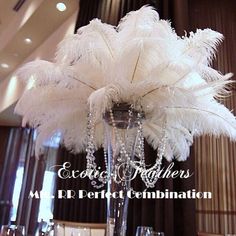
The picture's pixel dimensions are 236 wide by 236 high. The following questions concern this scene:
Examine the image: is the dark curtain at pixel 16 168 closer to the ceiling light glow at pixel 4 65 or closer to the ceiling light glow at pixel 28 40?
the ceiling light glow at pixel 4 65

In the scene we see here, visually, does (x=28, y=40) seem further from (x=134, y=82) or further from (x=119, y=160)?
(x=119, y=160)

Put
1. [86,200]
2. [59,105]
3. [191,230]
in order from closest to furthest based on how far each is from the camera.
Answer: [59,105]
[191,230]
[86,200]

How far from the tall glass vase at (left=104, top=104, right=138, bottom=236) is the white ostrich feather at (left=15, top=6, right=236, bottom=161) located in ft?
0.17

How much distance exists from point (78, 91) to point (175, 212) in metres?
1.33

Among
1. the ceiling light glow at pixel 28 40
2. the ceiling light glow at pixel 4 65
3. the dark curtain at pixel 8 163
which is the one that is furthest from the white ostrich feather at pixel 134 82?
the dark curtain at pixel 8 163

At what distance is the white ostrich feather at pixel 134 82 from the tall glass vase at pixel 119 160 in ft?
0.17

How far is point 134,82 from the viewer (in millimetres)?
1226

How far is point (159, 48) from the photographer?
122cm

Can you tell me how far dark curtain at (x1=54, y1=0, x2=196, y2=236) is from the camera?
2184mm

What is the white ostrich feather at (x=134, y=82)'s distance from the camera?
47.4 inches

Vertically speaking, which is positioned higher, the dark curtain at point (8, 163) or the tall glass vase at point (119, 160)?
the dark curtain at point (8, 163)

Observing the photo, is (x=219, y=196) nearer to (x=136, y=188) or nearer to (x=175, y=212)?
(x=175, y=212)

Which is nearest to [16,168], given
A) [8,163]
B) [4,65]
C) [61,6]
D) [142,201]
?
[8,163]

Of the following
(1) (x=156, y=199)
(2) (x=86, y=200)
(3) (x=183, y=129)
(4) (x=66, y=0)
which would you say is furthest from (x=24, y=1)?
(3) (x=183, y=129)
